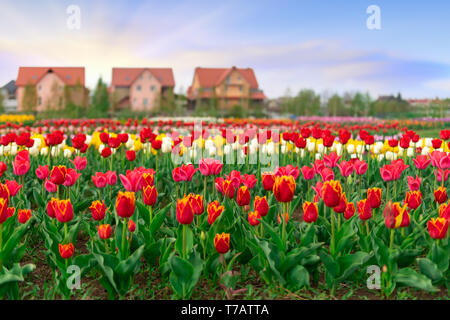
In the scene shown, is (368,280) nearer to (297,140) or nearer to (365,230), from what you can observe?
(365,230)

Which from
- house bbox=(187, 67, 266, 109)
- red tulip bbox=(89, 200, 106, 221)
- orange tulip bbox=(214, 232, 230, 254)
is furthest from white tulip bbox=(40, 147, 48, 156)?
house bbox=(187, 67, 266, 109)

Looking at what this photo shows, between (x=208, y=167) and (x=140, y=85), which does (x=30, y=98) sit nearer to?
(x=140, y=85)

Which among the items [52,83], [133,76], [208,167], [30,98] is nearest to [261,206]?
[208,167]

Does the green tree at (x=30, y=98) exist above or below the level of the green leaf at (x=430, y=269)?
above

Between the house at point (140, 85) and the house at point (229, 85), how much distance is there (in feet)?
13.6

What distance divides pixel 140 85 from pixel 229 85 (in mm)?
11586

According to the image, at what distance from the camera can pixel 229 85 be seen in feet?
183

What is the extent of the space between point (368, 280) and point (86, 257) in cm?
202

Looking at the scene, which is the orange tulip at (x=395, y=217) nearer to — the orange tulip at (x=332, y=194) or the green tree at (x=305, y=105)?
the orange tulip at (x=332, y=194)

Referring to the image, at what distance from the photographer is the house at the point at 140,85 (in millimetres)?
55344

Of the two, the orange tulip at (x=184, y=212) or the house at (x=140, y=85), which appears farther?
the house at (x=140, y=85)

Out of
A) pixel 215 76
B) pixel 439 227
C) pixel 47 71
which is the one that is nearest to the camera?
pixel 439 227

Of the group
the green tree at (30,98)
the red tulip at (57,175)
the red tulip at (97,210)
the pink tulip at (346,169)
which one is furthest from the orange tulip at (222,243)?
the green tree at (30,98)

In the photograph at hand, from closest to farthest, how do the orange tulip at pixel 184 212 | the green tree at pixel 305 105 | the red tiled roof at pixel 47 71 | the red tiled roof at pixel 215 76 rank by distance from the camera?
the orange tulip at pixel 184 212
the green tree at pixel 305 105
the red tiled roof at pixel 47 71
the red tiled roof at pixel 215 76
